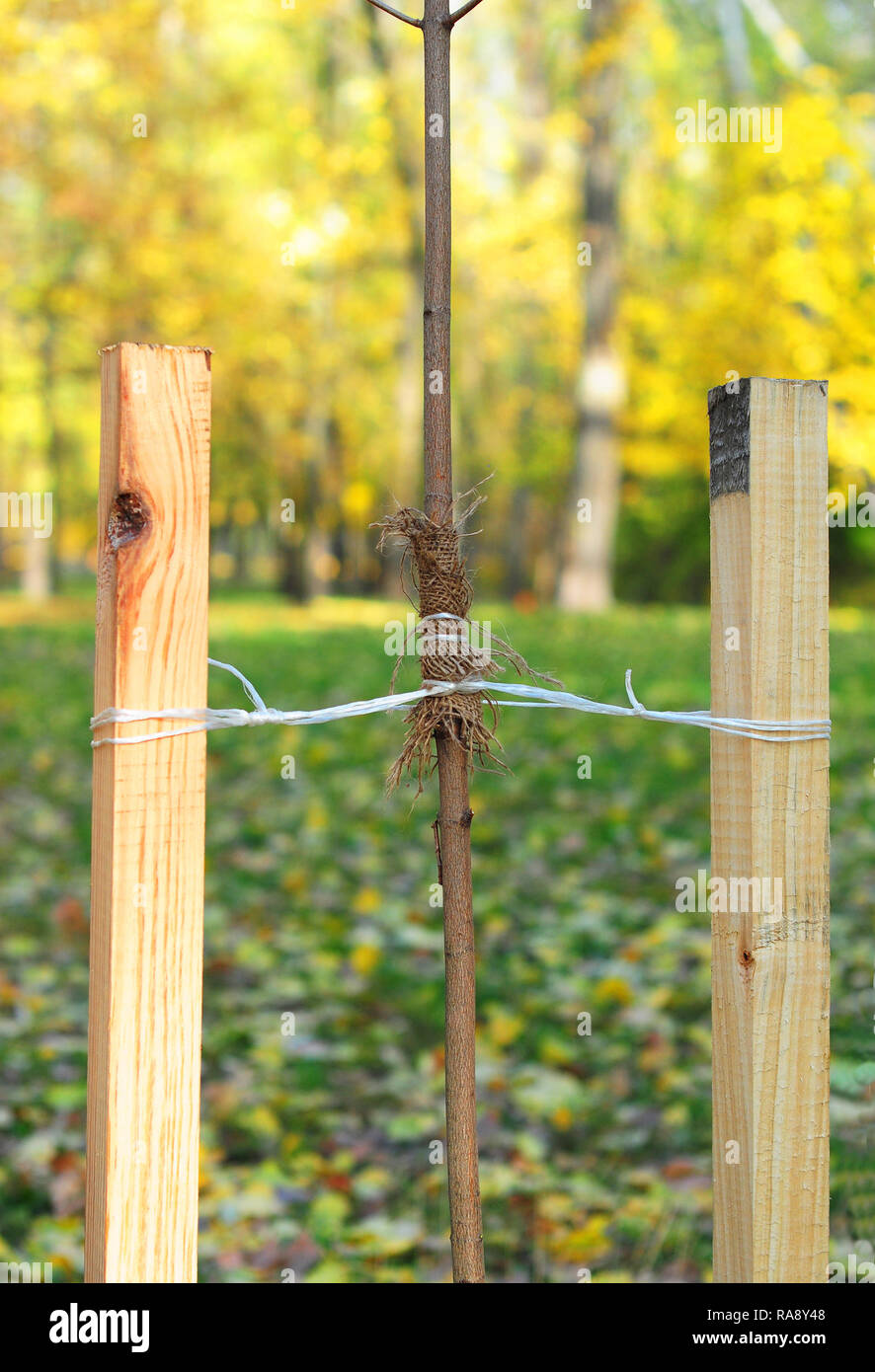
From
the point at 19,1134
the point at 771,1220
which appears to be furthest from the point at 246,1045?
the point at 771,1220

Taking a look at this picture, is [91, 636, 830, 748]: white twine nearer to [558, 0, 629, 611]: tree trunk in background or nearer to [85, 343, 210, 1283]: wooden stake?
[85, 343, 210, 1283]: wooden stake

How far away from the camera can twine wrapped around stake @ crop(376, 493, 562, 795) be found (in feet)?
4.91

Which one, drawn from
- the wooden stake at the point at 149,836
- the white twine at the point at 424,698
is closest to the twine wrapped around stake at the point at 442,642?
the white twine at the point at 424,698

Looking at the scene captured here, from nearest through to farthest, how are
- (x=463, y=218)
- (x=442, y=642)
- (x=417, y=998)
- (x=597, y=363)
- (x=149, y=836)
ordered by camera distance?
(x=149, y=836)
(x=442, y=642)
(x=417, y=998)
(x=597, y=363)
(x=463, y=218)

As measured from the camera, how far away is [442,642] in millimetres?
1517

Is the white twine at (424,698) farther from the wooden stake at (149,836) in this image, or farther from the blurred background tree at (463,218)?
the blurred background tree at (463,218)

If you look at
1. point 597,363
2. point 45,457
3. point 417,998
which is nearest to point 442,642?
Answer: point 417,998

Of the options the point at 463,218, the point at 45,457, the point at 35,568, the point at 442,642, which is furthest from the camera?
the point at 45,457

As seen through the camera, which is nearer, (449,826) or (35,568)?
(449,826)

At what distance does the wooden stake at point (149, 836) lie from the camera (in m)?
1.37

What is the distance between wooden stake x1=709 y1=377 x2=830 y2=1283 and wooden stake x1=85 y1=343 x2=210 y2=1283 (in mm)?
642

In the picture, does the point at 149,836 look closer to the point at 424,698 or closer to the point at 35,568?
the point at 424,698

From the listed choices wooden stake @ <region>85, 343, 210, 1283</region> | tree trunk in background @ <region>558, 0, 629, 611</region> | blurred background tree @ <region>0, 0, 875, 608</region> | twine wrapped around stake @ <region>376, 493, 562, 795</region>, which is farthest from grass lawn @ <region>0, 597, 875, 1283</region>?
tree trunk in background @ <region>558, 0, 629, 611</region>

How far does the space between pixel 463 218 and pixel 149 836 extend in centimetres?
1620
